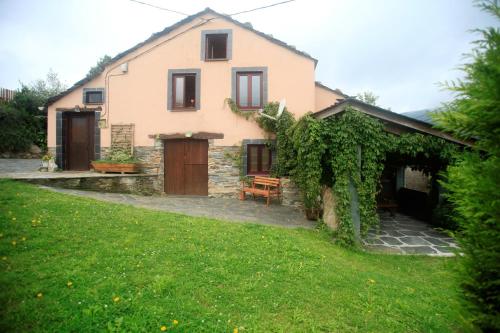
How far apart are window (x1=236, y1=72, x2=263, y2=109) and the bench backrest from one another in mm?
3123

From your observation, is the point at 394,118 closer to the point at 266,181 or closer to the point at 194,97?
the point at 266,181

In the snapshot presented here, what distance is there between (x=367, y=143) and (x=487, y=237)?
157 inches

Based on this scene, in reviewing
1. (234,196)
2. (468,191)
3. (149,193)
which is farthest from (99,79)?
(468,191)

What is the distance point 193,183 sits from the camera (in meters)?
11.1

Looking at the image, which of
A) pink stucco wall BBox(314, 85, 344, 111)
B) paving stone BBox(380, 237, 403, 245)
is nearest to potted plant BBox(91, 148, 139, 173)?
pink stucco wall BBox(314, 85, 344, 111)

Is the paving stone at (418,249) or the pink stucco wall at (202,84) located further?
the pink stucco wall at (202,84)

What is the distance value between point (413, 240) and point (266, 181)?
501 centimetres

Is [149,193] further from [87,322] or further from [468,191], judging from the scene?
[468,191]

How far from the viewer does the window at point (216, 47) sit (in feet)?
36.0

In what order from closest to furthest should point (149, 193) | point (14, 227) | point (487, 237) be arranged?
1. point (487, 237)
2. point (14, 227)
3. point (149, 193)

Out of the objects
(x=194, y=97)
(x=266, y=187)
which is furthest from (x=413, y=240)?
(x=194, y=97)

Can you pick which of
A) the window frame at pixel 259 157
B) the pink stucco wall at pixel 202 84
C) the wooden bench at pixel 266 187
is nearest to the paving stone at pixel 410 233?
the wooden bench at pixel 266 187

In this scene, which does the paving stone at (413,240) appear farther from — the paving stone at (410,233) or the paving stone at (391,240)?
the paving stone at (410,233)

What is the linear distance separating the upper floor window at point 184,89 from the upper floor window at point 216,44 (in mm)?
878
